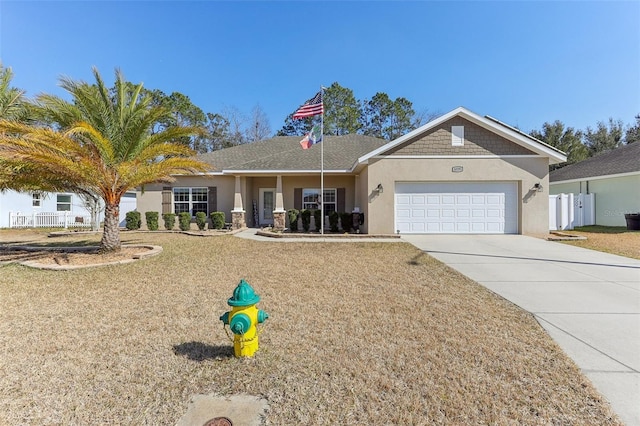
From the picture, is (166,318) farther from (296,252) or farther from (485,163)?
(485,163)

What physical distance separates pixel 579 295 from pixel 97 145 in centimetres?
1112

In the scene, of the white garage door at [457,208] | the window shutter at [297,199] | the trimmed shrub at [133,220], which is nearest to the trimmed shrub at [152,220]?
the trimmed shrub at [133,220]

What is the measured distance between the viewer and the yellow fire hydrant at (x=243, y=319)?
3059mm

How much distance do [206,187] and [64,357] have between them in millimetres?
14516

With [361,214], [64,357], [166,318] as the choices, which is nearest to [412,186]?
[361,214]

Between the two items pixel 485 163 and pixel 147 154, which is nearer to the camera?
pixel 147 154

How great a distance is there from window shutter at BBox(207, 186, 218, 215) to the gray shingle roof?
3.80 feet

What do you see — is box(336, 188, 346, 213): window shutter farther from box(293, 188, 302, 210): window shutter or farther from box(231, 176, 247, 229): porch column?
box(231, 176, 247, 229): porch column

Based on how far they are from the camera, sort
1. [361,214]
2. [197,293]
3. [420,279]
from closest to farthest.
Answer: [197,293], [420,279], [361,214]

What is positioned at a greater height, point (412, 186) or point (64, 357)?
point (412, 186)

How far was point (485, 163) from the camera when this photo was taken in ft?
42.7

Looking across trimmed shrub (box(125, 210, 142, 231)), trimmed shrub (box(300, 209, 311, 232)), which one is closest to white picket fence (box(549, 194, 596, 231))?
trimmed shrub (box(300, 209, 311, 232))

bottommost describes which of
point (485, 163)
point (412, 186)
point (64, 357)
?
point (64, 357)

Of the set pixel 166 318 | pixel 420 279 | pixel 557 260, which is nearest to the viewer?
pixel 166 318
